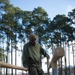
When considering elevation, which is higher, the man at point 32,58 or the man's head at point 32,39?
the man's head at point 32,39

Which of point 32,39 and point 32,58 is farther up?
point 32,39

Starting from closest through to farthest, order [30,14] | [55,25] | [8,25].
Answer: [8,25]
[30,14]
[55,25]

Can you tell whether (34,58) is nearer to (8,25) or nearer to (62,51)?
(62,51)

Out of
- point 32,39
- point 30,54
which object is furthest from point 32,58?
point 32,39

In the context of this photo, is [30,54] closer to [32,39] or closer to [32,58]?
[32,58]

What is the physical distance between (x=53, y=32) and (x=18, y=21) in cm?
720

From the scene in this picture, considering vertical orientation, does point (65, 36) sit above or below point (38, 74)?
above

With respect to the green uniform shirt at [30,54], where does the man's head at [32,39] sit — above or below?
above

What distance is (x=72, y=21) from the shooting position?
1754 inches

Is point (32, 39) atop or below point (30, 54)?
atop

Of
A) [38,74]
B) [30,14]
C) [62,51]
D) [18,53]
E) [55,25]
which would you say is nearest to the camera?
[62,51]

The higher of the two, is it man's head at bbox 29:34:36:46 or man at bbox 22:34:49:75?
man's head at bbox 29:34:36:46

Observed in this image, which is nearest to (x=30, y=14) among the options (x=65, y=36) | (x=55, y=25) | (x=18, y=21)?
(x=18, y=21)

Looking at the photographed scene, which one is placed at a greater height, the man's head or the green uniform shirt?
the man's head
